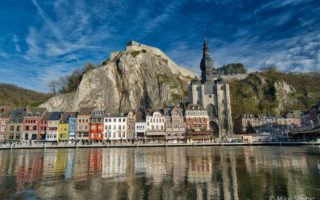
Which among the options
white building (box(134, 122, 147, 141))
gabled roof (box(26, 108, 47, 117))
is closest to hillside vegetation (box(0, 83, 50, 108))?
gabled roof (box(26, 108, 47, 117))

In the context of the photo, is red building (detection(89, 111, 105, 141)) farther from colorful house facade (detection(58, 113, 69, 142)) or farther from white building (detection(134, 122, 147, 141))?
white building (detection(134, 122, 147, 141))

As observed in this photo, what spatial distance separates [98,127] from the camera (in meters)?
66.1

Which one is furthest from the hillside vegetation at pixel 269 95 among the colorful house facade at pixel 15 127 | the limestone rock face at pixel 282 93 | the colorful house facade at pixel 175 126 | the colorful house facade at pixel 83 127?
the colorful house facade at pixel 15 127

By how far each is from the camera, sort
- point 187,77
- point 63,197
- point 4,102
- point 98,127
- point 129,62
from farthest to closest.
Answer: point 187,77 < point 129,62 < point 4,102 < point 98,127 < point 63,197

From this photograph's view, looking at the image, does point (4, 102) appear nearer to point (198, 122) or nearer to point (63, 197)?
point (198, 122)

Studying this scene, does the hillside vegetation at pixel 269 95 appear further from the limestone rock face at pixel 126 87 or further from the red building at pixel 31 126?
the red building at pixel 31 126

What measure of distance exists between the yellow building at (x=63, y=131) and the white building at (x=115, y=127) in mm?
10542

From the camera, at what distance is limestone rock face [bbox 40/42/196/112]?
8612 cm

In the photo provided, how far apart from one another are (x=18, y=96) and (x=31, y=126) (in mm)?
30046

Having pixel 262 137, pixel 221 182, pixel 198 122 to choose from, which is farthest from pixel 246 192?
pixel 262 137

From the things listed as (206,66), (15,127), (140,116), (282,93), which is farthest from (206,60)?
(15,127)

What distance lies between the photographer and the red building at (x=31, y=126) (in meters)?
66.2

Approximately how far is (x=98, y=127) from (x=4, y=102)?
39.8 metres

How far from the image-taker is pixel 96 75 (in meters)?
91.4
